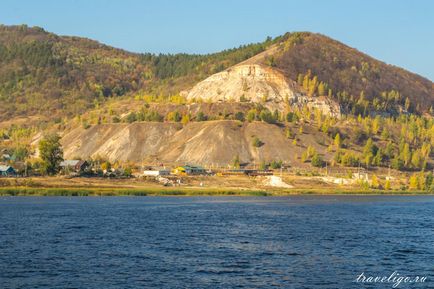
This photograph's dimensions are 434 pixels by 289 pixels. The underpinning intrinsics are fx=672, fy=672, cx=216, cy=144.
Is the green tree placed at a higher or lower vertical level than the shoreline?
higher

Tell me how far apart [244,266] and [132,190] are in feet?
383

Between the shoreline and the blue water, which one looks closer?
the blue water

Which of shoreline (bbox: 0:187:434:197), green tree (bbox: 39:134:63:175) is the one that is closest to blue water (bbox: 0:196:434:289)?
shoreline (bbox: 0:187:434:197)

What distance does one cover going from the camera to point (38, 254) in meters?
68.5

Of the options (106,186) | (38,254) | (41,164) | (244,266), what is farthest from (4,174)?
(244,266)

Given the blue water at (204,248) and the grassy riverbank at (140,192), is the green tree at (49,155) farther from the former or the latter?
the blue water at (204,248)

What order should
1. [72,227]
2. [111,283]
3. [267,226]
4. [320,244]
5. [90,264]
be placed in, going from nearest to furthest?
[111,283] → [90,264] → [320,244] → [72,227] → [267,226]

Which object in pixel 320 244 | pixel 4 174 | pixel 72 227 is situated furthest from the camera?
pixel 4 174

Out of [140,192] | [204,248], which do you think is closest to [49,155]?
[140,192]

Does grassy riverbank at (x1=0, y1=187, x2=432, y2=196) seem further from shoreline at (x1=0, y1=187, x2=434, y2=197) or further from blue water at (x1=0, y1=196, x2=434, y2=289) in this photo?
blue water at (x1=0, y1=196, x2=434, y2=289)

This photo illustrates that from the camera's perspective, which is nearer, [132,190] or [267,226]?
[267,226]

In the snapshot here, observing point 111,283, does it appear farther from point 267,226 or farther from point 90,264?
point 267,226

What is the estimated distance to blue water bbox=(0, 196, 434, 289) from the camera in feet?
188

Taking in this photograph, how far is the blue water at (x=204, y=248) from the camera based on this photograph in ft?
188
